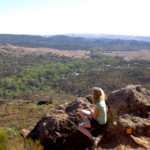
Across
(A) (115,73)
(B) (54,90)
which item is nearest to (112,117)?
(B) (54,90)

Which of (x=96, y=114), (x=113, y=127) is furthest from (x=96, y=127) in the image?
(x=96, y=114)

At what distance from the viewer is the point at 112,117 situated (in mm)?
11836

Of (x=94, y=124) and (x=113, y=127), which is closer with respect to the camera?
(x=94, y=124)

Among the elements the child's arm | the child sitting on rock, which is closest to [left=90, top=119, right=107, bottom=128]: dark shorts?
the child sitting on rock

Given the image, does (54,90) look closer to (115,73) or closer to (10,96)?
(10,96)

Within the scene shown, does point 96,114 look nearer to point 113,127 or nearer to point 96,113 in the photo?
point 96,113

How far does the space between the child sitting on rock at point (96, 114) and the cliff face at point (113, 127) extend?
0.36m

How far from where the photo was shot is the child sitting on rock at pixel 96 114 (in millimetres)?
10586

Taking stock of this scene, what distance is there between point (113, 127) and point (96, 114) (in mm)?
933

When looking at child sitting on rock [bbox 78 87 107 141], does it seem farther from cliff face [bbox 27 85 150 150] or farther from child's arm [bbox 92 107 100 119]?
cliff face [bbox 27 85 150 150]

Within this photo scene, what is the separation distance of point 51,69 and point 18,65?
2270cm

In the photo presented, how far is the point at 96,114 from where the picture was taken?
35.1ft

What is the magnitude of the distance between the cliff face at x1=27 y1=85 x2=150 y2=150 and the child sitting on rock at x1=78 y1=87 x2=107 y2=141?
14.1 inches

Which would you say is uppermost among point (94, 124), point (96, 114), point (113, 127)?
point (96, 114)
